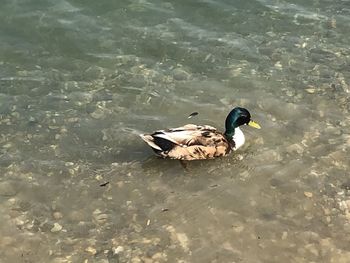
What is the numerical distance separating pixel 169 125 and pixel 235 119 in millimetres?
1280

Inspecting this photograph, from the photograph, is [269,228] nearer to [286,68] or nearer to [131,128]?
[131,128]

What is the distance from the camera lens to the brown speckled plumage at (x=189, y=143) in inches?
372

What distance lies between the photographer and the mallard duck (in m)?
9.47

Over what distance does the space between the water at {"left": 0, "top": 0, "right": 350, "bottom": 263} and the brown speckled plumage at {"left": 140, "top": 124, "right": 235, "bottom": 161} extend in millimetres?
252

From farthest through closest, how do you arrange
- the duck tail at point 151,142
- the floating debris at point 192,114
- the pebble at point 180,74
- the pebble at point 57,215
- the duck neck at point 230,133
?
the pebble at point 180,74, the floating debris at point 192,114, the duck neck at point 230,133, the duck tail at point 151,142, the pebble at point 57,215

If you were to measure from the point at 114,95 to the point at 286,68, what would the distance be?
148 inches

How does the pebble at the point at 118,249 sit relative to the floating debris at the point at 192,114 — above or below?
below

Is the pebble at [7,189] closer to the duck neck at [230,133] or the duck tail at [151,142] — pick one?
the duck tail at [151,142]

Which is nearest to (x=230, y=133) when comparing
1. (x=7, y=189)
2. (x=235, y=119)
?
(x=235, y=119)

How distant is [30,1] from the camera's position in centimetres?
1425

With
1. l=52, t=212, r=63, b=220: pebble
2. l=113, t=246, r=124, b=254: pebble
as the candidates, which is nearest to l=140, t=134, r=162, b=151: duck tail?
l=52, t=212, r=63, b=220: pebble

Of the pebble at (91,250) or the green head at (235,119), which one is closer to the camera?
the pebble at (91,250)

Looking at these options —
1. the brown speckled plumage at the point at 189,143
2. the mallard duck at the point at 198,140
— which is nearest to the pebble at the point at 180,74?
the mallard duck at the point at 198,140

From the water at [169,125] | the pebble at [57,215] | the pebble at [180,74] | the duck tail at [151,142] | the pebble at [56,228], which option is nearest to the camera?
the water at [169,125]
